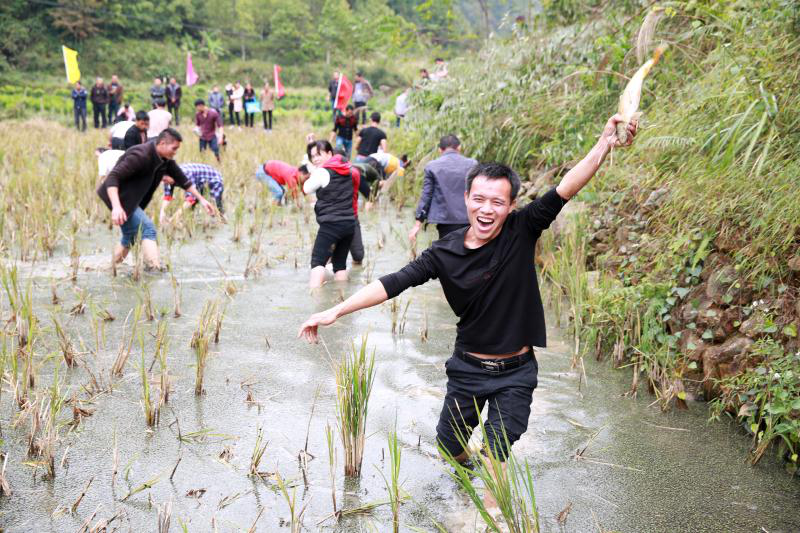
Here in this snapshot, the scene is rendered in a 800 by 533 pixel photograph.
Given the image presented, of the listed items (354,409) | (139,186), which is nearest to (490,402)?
(354,409)

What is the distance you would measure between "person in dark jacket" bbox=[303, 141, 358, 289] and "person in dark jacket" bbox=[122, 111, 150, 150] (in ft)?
8.39

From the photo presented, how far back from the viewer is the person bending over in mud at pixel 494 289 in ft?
10.9

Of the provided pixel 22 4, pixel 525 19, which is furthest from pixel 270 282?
pixel 22 4

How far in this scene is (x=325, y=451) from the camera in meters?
4.07

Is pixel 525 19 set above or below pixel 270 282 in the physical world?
above

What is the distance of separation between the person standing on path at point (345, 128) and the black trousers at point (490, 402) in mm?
11741

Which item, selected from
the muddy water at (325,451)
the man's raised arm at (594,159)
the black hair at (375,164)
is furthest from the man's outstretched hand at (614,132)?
the black hair at (375,164)

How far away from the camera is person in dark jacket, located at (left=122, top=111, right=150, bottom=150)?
8.98m

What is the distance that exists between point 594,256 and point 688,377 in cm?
228

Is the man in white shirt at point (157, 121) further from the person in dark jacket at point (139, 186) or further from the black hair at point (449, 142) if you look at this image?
the black hair at point (449, 142)

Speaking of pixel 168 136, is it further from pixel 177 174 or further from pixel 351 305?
pixel 351 305

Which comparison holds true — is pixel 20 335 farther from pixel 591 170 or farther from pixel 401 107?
pixel 401 107

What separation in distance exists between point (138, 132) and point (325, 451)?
624 centimetres

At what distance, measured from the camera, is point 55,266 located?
7.85 meters
